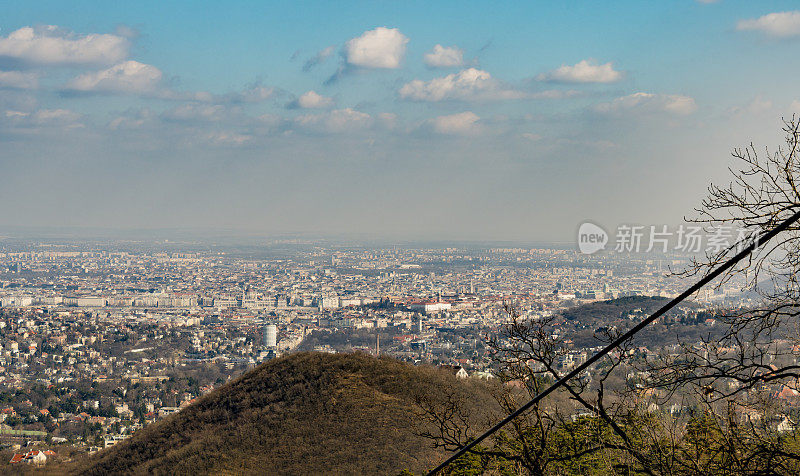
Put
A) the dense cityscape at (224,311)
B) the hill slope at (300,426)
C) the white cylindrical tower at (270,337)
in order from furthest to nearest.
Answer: the white cylindrical tower at (270,337) < the dense cityscape at (224,311) < the hill slope at (300,426)

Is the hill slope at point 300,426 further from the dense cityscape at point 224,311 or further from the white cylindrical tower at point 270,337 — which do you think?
the white cylindrical tower at point 270,337

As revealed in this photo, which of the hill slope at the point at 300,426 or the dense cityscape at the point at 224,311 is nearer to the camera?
the hill slope at the point at 300,426

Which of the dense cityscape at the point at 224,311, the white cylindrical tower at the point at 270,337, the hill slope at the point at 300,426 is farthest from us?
the white cylindrical tower at the point at 270,337

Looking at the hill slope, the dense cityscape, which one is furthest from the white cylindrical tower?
the hill slope

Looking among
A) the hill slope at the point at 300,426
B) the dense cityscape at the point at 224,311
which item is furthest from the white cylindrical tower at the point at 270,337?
the hill slope at the point at 300,426

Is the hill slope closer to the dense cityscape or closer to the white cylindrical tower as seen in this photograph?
the dense cityscape

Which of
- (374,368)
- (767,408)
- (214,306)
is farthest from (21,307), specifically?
(767,408)

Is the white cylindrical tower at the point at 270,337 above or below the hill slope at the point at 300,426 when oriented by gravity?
below

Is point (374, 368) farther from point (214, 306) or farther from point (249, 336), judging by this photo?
point (214, 306)

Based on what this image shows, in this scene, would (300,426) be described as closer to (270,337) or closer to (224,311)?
(270,337)
